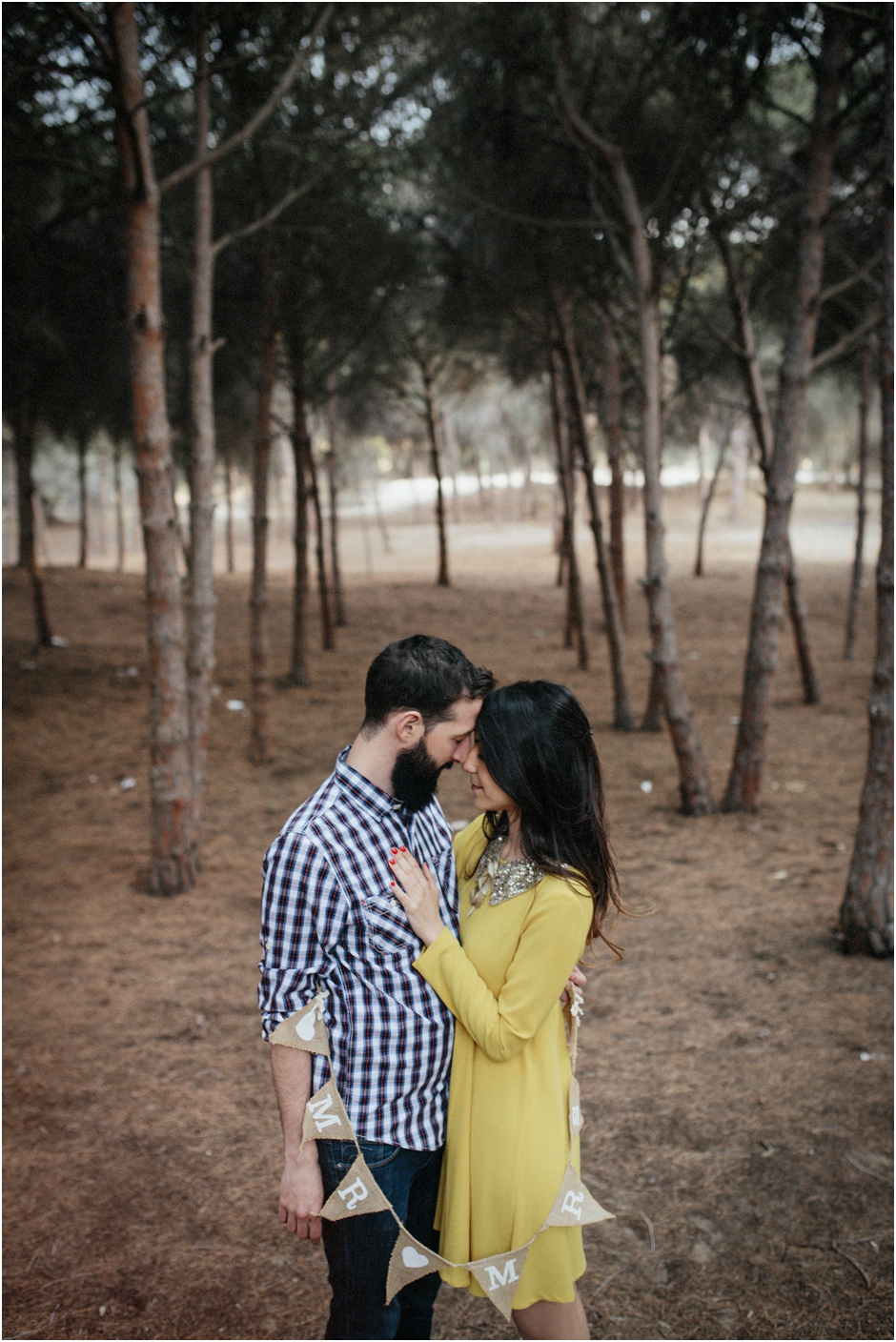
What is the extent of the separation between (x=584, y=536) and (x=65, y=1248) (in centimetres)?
3088

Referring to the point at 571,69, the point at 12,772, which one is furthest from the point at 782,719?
the point at 12,772

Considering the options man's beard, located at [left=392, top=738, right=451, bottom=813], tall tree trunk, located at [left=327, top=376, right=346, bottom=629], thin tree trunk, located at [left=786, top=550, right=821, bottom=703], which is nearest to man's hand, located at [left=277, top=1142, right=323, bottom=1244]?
man's beard, located at [left=392, top=738, right=451, bottom=813]

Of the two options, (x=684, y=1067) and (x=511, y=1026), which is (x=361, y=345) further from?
(x=511, y=1026)

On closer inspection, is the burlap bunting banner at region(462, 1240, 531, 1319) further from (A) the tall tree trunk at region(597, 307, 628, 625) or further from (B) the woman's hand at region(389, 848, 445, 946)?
(A) the tall tree trunk at region(597, 307, 628, 625)

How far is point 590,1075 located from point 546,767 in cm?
255

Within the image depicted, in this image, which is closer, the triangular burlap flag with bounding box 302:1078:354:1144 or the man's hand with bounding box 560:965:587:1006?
the triangular burlap flag with bounding box 302:1078:354:1144

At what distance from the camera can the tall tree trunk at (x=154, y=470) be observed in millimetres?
5027

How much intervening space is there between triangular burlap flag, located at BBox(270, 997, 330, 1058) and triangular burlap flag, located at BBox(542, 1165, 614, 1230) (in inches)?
22.4

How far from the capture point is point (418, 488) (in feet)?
161

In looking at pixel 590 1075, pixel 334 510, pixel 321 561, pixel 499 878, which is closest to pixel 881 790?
pixel 590 1075

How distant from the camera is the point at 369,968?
1.84 meters

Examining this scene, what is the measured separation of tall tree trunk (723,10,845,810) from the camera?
6.20 m

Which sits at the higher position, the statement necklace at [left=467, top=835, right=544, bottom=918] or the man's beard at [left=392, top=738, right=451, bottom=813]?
the man's beard at [left=392, top=738, right=451, bottom=813]

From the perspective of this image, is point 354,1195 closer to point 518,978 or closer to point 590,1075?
point 518,978
